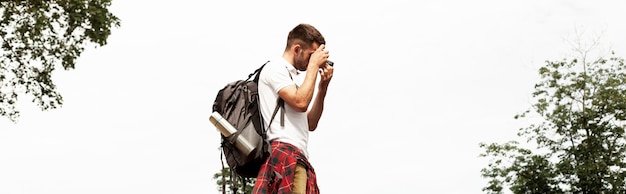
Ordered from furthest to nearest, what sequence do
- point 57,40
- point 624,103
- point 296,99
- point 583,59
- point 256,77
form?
point 583,59, point 624,103, point 57,40, point 256,77, point 296,99

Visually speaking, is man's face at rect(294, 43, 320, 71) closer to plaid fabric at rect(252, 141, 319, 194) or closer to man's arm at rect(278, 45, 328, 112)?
man's arm at rect(278, 45, 328, 112)

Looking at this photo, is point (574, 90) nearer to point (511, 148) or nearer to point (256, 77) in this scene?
point (511, 148)

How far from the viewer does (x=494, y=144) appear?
36688mm

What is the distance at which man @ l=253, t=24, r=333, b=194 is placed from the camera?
378 centimetres

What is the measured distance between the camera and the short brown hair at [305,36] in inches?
155

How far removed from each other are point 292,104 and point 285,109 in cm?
13

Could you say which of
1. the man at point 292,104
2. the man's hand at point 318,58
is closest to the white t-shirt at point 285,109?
the man at point 292,104

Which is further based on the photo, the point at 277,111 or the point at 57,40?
the point at 57,40

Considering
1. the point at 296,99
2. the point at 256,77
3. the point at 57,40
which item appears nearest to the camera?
the point at 296,99

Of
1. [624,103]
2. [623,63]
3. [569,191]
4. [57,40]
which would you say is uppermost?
[623,63]

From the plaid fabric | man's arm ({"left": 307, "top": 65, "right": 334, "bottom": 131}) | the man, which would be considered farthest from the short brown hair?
the plaid fabric

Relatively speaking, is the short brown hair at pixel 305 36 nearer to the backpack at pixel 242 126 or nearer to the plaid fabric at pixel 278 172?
the backpack at pixel 242 126

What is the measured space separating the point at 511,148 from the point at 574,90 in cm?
389

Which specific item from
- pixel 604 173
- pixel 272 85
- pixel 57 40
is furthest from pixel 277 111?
pixel 604 173
